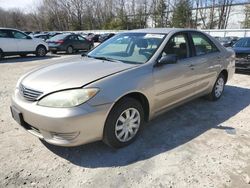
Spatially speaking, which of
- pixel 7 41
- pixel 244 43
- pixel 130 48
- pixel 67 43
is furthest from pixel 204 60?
pixel 67 43

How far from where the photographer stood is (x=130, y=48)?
4.04 m

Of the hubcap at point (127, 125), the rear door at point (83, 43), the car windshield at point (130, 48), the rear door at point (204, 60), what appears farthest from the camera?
the rear door at point (83, 43)

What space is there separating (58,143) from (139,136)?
1.31 m

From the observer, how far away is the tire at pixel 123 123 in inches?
120

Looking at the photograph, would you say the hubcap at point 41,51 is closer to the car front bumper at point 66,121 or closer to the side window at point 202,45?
the side window at point 202,45

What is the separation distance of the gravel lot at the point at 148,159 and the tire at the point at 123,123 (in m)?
0.15

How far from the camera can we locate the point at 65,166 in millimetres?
2961

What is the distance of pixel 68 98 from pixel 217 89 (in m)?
3.69

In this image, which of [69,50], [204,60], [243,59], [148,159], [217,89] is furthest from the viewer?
[69,50]

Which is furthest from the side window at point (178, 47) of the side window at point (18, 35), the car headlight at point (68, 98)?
the side window at point (18, 35)

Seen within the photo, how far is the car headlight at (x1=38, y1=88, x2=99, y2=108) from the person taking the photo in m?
2.75

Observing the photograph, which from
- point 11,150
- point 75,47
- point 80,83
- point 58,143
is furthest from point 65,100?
point 75,47

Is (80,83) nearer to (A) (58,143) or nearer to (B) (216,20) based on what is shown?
(A) (58,143)

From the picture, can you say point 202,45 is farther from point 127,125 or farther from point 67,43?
point 67,43
